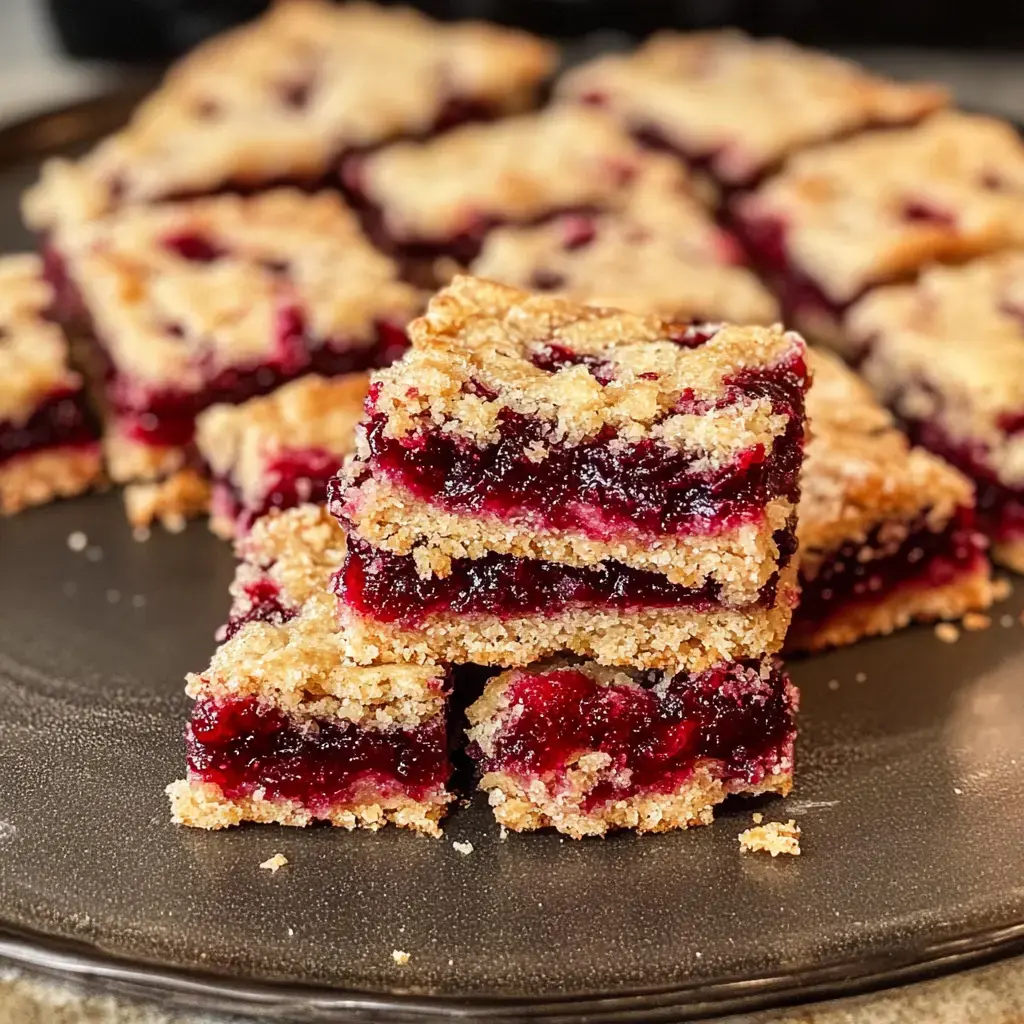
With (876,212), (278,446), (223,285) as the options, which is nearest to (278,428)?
(278,446)

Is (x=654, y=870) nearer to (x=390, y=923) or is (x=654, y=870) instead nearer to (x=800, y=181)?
(x=390, y=923)

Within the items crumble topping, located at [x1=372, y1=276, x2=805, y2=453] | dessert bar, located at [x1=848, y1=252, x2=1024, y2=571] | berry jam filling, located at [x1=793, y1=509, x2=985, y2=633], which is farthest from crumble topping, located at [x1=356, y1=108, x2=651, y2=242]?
berry jam filling, located at [x1=793, y1=509, x2=985, y2=633]

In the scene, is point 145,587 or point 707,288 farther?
point 707,288

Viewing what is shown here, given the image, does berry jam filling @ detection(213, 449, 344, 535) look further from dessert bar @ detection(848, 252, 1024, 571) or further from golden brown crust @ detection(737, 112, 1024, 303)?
golden brown crust @ detection(737, 112, 1024, 303)

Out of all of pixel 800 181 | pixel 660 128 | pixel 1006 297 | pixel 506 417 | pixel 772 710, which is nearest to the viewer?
pixel 506 417

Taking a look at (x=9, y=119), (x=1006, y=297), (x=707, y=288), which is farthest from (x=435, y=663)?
(x=9, y=119)
